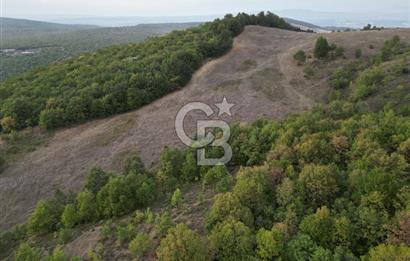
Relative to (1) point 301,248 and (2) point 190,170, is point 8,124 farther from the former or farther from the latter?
(1) point 301,248

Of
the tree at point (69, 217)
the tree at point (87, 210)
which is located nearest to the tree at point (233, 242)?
the tree at point (87, 210)

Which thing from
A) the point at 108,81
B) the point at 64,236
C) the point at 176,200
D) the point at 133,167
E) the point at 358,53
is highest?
the point at 358,53

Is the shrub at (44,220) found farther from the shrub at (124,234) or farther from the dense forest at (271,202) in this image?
the shrub at (124,234)

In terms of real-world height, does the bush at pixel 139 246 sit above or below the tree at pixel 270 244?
below

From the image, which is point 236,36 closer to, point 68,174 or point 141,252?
point 68,174
